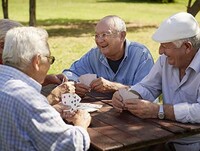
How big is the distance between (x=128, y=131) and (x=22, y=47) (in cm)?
88

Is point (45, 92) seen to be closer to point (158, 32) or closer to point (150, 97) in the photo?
point (150, 97)

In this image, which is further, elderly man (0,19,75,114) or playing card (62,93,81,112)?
elderly man (0,19,75,114)

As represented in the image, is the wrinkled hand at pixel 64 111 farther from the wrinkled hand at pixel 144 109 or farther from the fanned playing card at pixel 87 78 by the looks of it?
the fanned playing card at pixel 87 78

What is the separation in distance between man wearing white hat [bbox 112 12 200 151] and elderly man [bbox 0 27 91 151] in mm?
759

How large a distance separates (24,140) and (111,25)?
1.93m

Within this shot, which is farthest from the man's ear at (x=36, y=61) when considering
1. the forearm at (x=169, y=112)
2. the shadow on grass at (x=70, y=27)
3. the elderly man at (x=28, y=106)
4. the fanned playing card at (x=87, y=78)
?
the shadow on grass at (x=70, y=27)

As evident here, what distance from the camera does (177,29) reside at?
297 centimetres

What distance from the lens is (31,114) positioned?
86.5 inches

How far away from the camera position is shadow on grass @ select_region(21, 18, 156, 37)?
1520cm

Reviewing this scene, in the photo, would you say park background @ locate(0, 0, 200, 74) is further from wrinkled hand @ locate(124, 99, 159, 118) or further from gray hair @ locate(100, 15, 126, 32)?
wrinkled hand @ locate(124, 99, 159, 118)

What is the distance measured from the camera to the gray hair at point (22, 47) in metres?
2.28

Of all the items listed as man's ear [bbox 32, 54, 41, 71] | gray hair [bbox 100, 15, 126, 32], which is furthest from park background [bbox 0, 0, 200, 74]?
man's ear [bbox 32, 54, 41, 71]

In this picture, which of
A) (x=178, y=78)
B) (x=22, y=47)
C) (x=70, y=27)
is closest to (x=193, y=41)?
(x=178, y=78)

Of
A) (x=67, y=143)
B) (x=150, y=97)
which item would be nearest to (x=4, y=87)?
(x=67, y=143)
